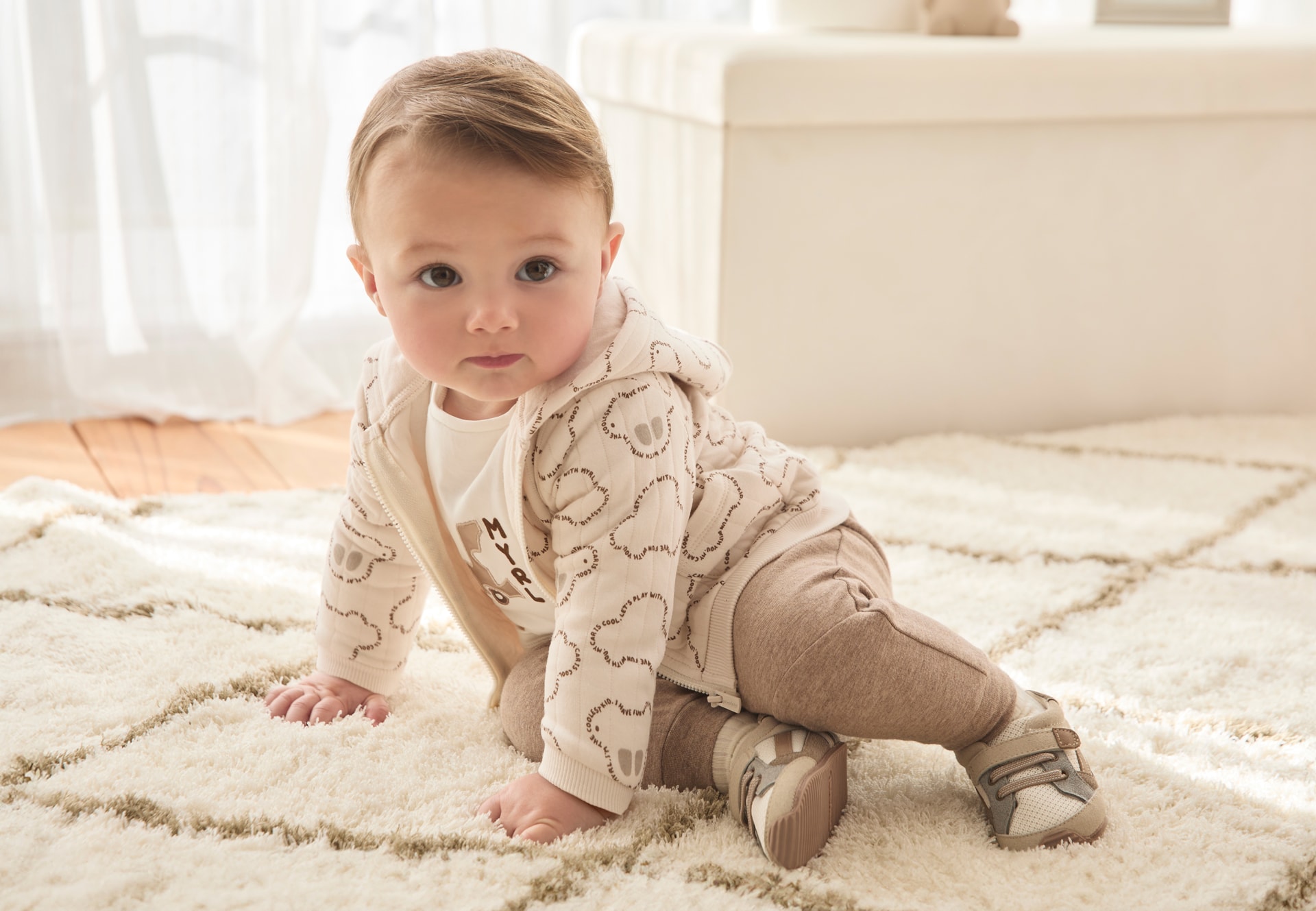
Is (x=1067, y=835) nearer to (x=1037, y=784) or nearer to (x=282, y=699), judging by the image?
(x=1037, y=784)

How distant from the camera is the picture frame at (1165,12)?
6.50 ft

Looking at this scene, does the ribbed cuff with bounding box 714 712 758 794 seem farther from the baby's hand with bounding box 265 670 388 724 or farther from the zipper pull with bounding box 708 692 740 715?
the baby's hand with bounding box 265 670 388 724

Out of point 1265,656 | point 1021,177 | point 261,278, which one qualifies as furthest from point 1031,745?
point 261,278

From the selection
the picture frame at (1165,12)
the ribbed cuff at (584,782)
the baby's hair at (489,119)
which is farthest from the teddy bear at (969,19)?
the ribbed cuff at (584,782)

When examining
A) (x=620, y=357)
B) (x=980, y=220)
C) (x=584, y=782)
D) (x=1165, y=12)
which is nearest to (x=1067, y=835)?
(x=584, y=782)

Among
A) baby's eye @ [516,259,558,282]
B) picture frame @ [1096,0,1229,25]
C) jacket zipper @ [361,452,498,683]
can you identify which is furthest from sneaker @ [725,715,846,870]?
picture frame @ [1096,0,1229,25]

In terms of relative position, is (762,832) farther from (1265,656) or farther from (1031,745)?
(1265,656)

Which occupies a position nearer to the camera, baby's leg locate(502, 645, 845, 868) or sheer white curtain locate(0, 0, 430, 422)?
baby's leg locate(502, 645, 845, 868)

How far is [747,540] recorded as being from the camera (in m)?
0.85

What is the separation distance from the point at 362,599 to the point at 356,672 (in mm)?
55

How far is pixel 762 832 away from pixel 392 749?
0.89 ft

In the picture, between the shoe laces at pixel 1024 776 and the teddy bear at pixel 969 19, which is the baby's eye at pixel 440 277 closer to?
the shoe laces at pixel 1024 776

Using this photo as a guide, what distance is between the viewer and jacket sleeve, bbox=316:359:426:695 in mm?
909

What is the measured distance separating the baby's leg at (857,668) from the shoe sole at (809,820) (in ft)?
0.11
